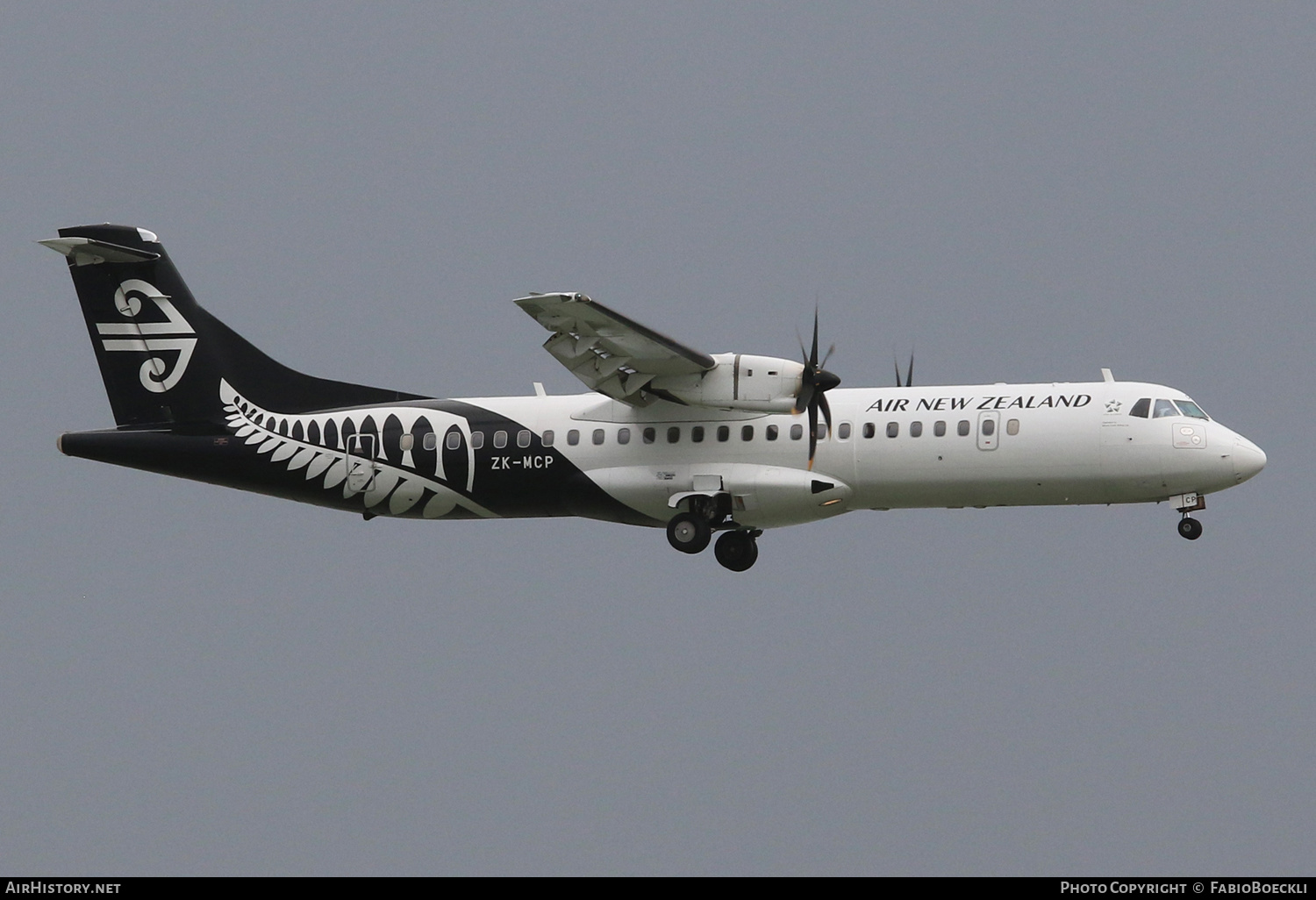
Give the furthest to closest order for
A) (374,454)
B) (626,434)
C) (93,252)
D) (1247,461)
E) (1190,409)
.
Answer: (93,252)
(374,454)
(626,434)
(1190,409)
(1247,461)

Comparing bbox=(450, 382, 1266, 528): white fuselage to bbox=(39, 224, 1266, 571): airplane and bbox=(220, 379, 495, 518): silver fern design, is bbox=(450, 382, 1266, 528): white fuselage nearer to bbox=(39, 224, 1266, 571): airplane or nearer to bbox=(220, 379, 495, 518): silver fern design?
bbox=(39, 224, 1266, 571): airplane

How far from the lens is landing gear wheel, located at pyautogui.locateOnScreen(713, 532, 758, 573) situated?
2838 centimetres

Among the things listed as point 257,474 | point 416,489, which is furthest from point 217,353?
point 416,489

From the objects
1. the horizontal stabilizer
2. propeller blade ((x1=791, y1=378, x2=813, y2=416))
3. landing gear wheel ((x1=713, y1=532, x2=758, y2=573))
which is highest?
the horizontal stabilizer

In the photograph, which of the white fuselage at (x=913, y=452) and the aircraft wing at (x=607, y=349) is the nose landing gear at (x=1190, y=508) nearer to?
the white fuselage at (x=913, y=452)

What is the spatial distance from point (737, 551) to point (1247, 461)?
8269mm

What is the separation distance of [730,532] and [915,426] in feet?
13.4

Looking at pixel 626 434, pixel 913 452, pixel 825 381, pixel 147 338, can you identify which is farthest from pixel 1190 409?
pixel 147 338

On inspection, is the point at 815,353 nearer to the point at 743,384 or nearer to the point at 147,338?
the point at 743,384

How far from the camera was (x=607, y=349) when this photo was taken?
2606cm

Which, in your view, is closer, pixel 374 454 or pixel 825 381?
pixel 825 381

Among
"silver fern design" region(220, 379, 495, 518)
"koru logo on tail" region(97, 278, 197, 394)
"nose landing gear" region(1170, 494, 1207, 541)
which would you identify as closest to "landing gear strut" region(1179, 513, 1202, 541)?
"nose landing gear" region(1170, 494, 1207, 541)

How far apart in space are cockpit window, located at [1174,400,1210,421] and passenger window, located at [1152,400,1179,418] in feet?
0.45
